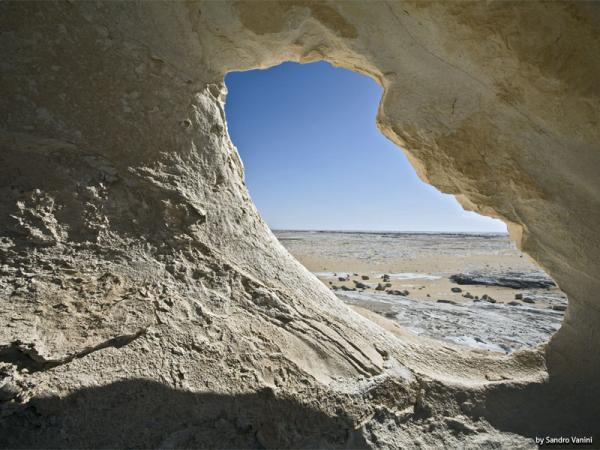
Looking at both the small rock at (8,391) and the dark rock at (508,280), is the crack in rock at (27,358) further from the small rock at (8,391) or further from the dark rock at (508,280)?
the dark rock at (508,280)

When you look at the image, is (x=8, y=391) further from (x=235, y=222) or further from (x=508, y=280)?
(x=508, y=280)

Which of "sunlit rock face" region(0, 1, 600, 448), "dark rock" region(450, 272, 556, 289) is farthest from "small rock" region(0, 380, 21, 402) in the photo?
"dark rock" region(450, 272, 556, 289)

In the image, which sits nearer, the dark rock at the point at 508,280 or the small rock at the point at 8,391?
the small rock at the point at 8,391

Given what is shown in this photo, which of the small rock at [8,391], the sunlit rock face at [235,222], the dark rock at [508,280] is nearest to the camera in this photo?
the small rock at [8,391]

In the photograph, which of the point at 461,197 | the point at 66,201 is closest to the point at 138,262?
the point at 66,201

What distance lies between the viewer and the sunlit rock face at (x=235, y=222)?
161 cm

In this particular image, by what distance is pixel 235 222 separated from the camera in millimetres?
2234

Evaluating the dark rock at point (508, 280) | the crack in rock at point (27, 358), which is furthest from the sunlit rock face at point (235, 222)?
the dark rock at point (508, 280)

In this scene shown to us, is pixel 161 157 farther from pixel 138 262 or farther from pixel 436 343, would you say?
pixel 436 343

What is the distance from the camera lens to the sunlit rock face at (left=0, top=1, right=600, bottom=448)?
5.27 ft

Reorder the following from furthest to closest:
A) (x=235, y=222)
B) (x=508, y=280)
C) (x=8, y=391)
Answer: (x=508, y=280) < (x=235, y=222) < (x=8, y=391)

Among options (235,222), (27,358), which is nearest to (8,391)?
(27,358)

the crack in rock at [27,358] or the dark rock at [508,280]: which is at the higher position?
the dark rock at [508,280]

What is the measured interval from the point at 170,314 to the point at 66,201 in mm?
786
